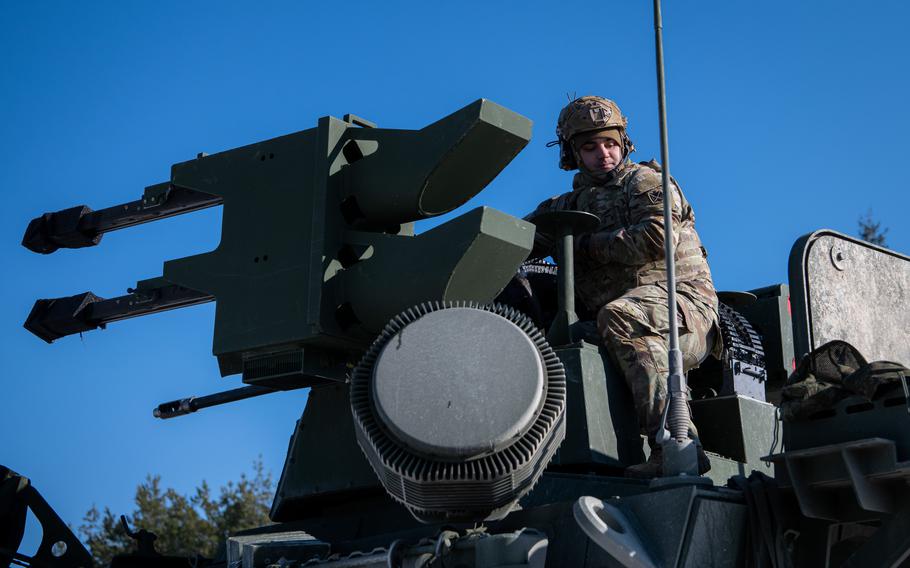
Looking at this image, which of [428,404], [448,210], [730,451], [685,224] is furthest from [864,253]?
[428,404]

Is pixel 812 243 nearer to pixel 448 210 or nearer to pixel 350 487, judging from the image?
pixel 448 210

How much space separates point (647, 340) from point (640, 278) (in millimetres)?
849

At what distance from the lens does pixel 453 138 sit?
22.2 feet

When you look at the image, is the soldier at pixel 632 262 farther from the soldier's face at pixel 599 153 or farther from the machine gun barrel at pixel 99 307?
the machine gun barrel at pixel 99 307

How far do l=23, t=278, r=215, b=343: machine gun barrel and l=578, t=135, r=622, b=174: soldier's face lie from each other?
2312mm

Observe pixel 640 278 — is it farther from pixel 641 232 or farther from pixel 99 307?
pixel 99 307

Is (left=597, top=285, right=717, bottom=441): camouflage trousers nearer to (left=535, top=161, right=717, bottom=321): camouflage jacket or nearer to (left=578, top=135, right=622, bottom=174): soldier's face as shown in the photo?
(left=535, top=161, right=717, bottom=321): camouflage jacket

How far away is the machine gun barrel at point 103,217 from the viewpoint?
801 cm

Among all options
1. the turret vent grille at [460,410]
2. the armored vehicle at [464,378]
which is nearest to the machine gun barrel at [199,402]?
the armored vehicle at [464,378]

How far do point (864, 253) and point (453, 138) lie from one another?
9.36ft

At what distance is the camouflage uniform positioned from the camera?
264 inches

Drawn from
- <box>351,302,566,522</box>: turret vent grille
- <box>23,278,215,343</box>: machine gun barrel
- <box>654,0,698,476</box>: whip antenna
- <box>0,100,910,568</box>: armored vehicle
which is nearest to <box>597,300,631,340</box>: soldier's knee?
<box>0,100,910,568</box>: armored vehicle

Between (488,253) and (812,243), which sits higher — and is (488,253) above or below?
below

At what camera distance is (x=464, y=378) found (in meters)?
5.52
